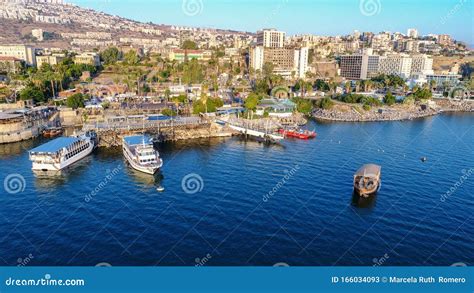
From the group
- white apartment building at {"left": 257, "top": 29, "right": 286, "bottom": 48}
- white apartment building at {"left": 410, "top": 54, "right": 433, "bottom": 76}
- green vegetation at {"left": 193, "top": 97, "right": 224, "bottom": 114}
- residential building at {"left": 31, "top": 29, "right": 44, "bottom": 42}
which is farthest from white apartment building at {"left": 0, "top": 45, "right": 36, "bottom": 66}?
white apartment building at {"left": 410, "top": 54, "right": 433, "bottom": 76}

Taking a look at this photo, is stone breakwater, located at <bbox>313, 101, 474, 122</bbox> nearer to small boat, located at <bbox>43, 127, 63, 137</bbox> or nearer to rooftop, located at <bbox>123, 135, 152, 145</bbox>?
rooftop, located at <bbox>123, 135, 152, 145</bbox>

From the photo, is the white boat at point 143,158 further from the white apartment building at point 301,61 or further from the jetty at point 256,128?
the white apartment building at point 301,61

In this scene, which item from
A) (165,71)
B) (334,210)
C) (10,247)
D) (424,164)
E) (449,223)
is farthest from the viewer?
(165,71)

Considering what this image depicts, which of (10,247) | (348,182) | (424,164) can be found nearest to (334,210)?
(348,182)

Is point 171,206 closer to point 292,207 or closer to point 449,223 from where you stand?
point 292,207

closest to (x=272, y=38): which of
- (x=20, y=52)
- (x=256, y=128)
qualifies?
(x=20, y=52)

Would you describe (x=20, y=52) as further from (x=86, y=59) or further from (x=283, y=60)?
(x=283, y=60)

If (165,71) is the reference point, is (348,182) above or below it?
below
